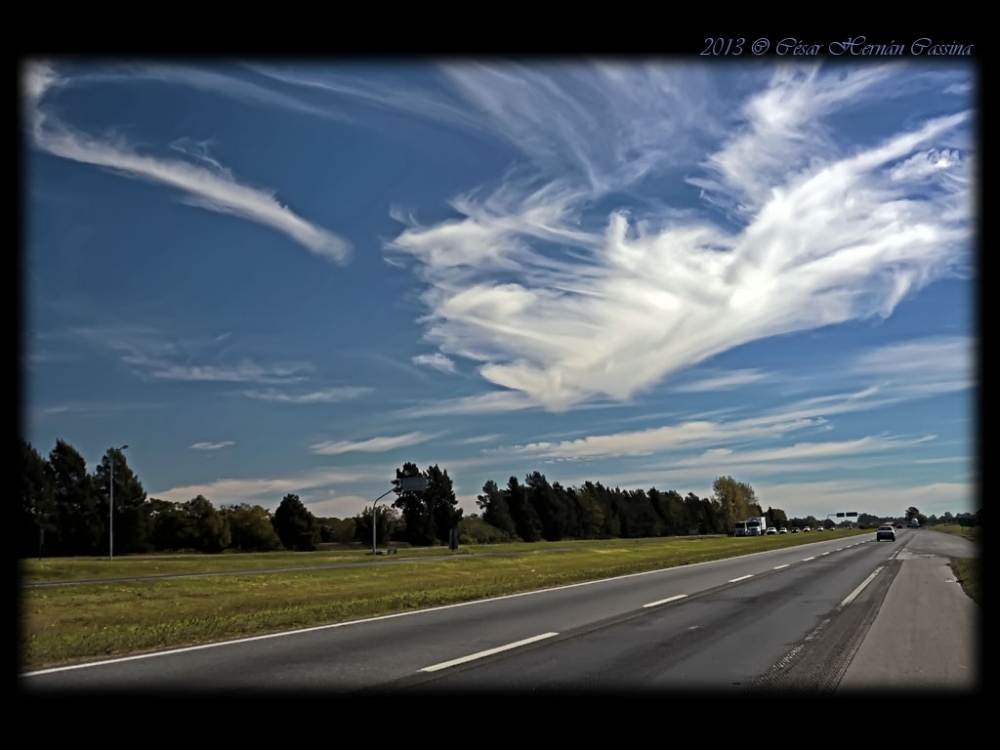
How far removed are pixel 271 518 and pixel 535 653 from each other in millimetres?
89901

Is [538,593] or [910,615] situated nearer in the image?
[910,615]

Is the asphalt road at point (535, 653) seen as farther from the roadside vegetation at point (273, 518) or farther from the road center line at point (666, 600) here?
the roadside vegetation at point (273, 518)

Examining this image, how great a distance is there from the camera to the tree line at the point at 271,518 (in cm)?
7100

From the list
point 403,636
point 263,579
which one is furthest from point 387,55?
point 263,579

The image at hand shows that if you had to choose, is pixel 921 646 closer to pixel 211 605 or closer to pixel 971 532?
pixel 211 605

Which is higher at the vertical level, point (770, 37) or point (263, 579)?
point (770, 37)

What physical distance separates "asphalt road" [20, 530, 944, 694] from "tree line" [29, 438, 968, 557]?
2972 centimetres

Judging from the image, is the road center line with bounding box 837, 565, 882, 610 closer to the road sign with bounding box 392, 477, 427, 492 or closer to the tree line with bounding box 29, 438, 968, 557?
the tree line with bounding box 29, 438, 968, 557

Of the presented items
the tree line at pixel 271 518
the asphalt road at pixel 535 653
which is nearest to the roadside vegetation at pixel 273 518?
the tree line at pixel 271 518

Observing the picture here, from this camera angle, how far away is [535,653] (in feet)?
38.6

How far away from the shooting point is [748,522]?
140 m

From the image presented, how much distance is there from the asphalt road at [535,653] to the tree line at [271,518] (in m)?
29.7

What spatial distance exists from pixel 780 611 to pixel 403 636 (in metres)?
8.40

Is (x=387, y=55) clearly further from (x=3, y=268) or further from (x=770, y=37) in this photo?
(x=3, y=268)
